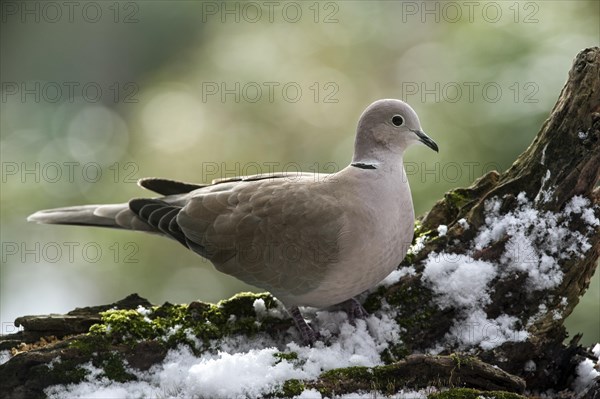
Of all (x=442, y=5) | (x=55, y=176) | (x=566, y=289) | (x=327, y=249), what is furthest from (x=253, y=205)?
(x=442, y=5)

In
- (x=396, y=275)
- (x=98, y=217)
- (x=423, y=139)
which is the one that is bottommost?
(x=396, y=275)

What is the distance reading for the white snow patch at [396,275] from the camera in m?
3.13

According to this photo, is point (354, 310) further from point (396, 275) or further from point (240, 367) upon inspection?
point (240, 367)

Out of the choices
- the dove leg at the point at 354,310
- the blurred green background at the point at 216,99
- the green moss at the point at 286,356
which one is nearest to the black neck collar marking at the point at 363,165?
the dove leg at the point at 354,310

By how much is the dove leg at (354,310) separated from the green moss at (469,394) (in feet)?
2.23

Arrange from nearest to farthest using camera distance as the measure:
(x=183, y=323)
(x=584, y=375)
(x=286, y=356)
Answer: (x=286, y=356)
(x=584, y=375)
(x=183, y=323)

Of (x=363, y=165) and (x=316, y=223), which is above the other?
(x=363, y=165)

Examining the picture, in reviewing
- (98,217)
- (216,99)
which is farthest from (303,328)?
(216,99)

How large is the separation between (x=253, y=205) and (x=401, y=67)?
336 centimetres

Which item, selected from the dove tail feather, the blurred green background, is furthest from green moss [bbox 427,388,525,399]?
the blurred green background

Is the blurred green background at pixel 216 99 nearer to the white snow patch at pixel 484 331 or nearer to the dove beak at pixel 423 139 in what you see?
the dove beak at pixel 423 139

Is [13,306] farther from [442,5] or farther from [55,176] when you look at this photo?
[442,5]

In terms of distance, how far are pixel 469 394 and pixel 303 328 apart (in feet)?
2.62

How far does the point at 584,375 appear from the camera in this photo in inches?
110
